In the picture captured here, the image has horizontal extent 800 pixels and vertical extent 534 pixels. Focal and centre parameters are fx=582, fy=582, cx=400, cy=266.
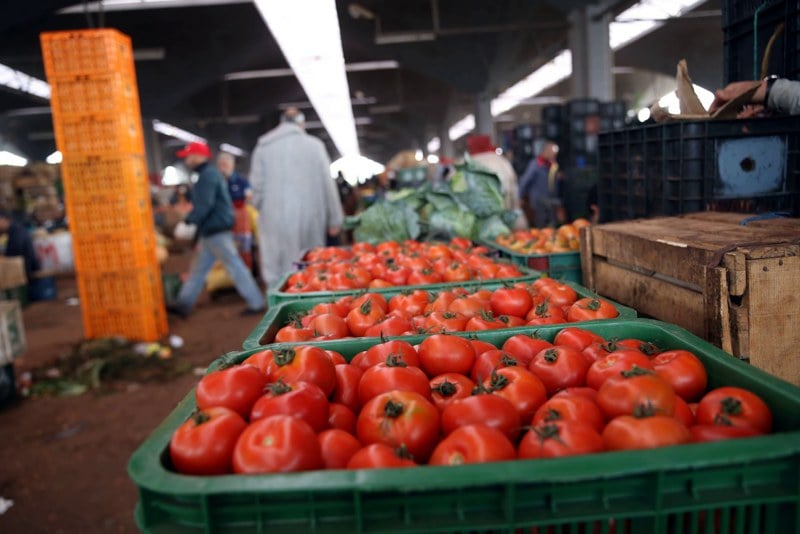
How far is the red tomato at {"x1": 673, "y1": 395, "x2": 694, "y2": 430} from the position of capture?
1.32 m

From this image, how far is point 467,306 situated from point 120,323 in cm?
588

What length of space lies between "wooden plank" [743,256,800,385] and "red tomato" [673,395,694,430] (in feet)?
2.33

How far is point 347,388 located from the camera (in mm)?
1616

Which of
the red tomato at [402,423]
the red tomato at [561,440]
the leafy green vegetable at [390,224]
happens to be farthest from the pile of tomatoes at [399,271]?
the red tomato at [561,440]

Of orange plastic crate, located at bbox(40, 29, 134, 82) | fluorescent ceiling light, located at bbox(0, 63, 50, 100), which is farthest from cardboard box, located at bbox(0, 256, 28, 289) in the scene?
fluorescent ceiling light, located at bbox(0, 63, 50, 100)

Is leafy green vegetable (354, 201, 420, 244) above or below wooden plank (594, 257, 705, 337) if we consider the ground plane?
above

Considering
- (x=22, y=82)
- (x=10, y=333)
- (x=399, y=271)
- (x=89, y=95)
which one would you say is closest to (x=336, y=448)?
(x=399, y=271)

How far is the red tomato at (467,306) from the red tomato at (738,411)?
108 cm

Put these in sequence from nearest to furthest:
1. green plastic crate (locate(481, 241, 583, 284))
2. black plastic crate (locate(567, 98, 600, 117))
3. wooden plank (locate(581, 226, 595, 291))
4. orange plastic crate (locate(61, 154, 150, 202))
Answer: wooden plank (locate(581, 226, 595, 291)) < green plastic crate (locate(481, 241, 583, 284)) < orange plastic crate (locate(61, 154, 150, 202)) < black plastic crate (locate(567, 98, 600, 117))

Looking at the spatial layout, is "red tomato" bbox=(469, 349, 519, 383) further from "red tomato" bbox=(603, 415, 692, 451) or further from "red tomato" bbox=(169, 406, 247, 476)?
"red tomato" bbox=(169, 406, 247, 476)

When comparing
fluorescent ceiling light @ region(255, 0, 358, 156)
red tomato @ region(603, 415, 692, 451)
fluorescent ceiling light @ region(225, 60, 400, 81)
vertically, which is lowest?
red tomato @ region(603, 415, 692, 451)

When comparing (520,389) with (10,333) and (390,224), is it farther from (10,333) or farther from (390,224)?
(10,333)

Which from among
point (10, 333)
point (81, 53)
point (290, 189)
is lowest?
point (10, 333)

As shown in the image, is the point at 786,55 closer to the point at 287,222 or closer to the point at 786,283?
the point at 786,283
